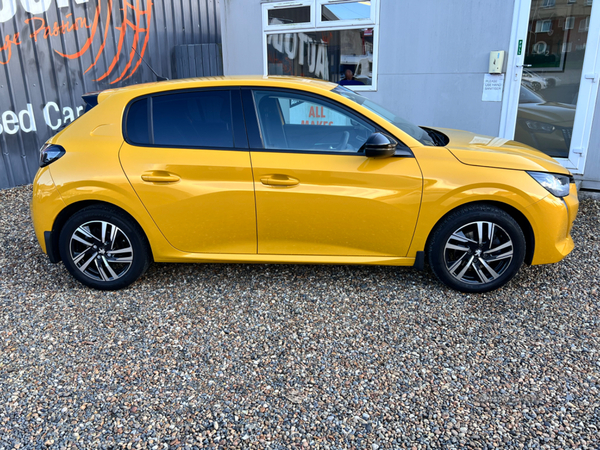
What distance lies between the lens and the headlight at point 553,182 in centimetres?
368

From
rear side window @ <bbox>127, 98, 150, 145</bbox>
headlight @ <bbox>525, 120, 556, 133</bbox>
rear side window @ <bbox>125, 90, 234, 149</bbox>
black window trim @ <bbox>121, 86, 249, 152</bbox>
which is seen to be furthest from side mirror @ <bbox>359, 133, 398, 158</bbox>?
headlight @ <bbox>525, 120, 556, 133</bbox>

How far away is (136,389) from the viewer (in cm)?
284

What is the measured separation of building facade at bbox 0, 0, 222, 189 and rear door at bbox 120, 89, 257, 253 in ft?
14.5

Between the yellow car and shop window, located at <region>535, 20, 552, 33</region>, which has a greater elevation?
shop window, located at <region>535, 20, 552, 33</region>

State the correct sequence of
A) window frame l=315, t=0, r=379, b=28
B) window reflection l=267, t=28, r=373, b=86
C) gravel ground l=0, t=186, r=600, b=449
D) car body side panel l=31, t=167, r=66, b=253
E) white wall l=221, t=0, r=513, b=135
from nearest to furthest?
gravel ground l=0, t=186, r=600, b=449 < car body side panel l=31, t=167, r=66, b=253 < white wall l=221, t=0, r=513, b=135 < window frame l=315, t=0, r=379, b=28 < window reflection l=267, t=28, r=373, b=86

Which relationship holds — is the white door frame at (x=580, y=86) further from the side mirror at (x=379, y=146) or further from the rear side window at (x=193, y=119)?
the rear side window at (x=193, y=119)

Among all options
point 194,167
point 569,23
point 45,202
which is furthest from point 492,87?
point 45,202

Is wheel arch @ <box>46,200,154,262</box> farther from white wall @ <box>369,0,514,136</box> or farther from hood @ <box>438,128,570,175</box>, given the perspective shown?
white wall @ <box>369,0,514,136</box>

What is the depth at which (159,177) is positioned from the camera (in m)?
3.74

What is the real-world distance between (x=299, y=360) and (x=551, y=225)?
224 centimetres

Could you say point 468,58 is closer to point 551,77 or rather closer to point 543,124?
point 551,77

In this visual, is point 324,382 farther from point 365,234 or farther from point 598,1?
point 598,1

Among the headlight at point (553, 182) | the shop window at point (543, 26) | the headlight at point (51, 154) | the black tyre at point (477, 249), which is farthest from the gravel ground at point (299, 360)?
the shop window at point (543, 26)

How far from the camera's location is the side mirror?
11.5 feet
